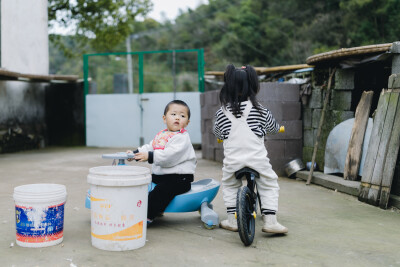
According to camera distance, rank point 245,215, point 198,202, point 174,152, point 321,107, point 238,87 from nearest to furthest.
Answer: point 245,215
point 238,87
point 174,152
point 198,202
point 321,107

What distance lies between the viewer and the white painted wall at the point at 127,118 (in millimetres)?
11555

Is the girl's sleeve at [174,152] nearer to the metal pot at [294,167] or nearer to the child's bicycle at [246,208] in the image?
the child's bicycle at [246,208]

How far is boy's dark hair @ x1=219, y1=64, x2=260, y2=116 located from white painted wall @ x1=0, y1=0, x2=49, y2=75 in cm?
983

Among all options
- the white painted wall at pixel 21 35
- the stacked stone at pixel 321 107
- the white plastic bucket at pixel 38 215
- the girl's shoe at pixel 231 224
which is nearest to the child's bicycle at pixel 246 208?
the girl's shoe at pixel 231 224

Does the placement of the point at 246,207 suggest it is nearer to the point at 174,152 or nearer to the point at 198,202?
the point at 198,202

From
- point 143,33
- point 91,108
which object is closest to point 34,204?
point 91,108

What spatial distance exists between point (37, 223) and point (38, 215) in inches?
2.6

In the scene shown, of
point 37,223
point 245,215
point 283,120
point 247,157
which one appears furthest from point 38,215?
point 283,120

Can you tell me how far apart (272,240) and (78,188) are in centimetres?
315

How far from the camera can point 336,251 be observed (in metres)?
3.34

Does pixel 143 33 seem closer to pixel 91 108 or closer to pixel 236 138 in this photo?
pixel 91 108

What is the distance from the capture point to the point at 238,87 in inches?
145

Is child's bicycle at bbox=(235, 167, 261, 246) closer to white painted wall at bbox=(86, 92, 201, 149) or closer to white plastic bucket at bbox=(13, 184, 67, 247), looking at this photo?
white plastic bucket at bbox=(13, 184, 67, 247)

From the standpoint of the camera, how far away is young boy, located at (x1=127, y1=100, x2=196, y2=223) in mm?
3842
